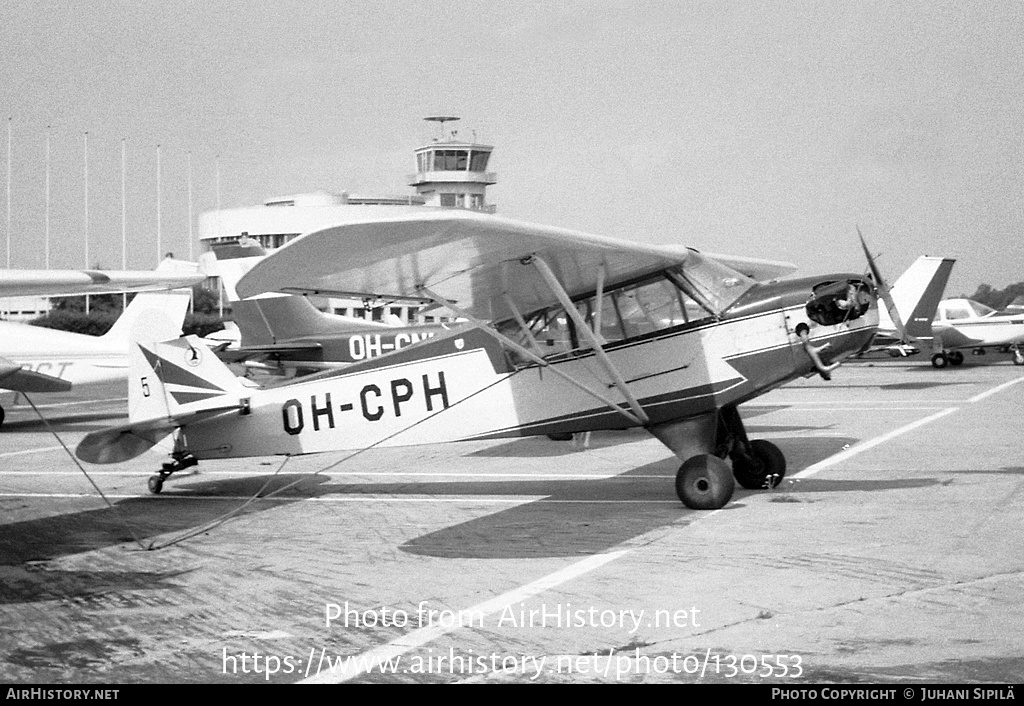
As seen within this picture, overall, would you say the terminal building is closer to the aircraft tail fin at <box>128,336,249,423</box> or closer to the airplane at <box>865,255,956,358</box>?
the airplane at <box>865,255,956,358</box>

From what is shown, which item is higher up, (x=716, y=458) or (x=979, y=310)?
(x=979, y=310)

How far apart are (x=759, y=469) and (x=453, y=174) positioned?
226ft

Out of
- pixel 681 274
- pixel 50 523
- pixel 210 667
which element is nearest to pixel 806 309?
pixel 681 274

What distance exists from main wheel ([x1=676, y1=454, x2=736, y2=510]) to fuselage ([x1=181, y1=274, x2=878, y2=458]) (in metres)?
0.62

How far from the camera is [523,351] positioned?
1007cm

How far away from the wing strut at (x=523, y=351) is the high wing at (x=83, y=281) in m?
2.21

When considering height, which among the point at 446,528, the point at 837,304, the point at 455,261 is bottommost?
the point at 446,528

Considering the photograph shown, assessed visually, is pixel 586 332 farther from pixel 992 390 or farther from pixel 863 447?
pixel 992 390

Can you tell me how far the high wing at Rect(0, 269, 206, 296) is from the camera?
8258 mm

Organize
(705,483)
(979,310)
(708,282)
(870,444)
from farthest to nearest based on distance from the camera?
1. (979,310)
2. (870,444)
3. (708,282)
4. (705,483)

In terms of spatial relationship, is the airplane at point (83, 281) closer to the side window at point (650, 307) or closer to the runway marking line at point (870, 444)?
the side window at point (650, 307)

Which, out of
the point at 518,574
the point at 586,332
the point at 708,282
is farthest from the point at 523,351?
the point at 518,574

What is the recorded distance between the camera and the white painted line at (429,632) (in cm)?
524
